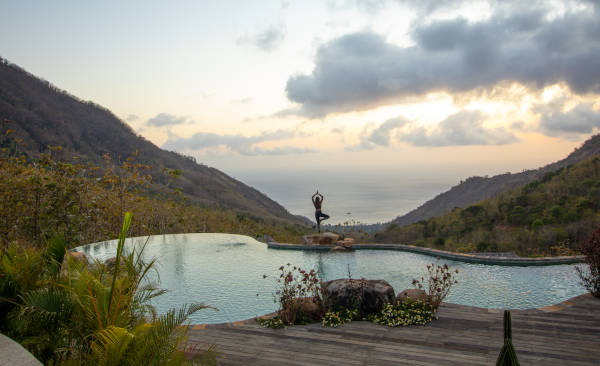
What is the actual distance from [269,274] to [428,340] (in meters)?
4.72

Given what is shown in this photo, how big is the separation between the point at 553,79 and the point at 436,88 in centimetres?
400

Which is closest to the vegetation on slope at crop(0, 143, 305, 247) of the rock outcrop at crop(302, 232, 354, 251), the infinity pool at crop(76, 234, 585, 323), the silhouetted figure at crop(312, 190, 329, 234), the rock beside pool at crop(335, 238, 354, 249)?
the infinity pool at crop(76, 234, 585, 323)

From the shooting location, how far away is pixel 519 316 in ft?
15.5

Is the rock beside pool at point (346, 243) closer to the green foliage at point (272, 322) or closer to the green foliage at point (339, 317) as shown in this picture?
the green foliage at point (339, 317)

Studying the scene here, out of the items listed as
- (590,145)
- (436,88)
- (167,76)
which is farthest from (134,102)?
(590,145)

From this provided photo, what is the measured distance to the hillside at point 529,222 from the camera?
33.3 feet

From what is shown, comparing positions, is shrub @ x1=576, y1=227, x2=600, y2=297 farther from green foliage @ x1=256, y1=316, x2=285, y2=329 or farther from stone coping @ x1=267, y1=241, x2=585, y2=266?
green foliage @ x1=256, y1=316, x2=285, y2=329

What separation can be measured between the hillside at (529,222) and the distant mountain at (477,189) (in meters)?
11.9

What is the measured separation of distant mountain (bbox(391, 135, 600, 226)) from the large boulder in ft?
71.2

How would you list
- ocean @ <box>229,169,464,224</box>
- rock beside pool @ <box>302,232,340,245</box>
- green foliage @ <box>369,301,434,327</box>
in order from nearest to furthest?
green foliage @ <box>369,301,434,327</box>
rock beside pool @ <box>302,232,340,245</box>
ocean @ <box>229,169,464,224</box>

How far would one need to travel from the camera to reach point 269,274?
27.3 ft

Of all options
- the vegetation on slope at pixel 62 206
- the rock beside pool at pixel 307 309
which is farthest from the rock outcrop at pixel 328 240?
the rock beside pool at pixel 307 309

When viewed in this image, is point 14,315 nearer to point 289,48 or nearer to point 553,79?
point 289,48

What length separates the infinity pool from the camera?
245 inches
